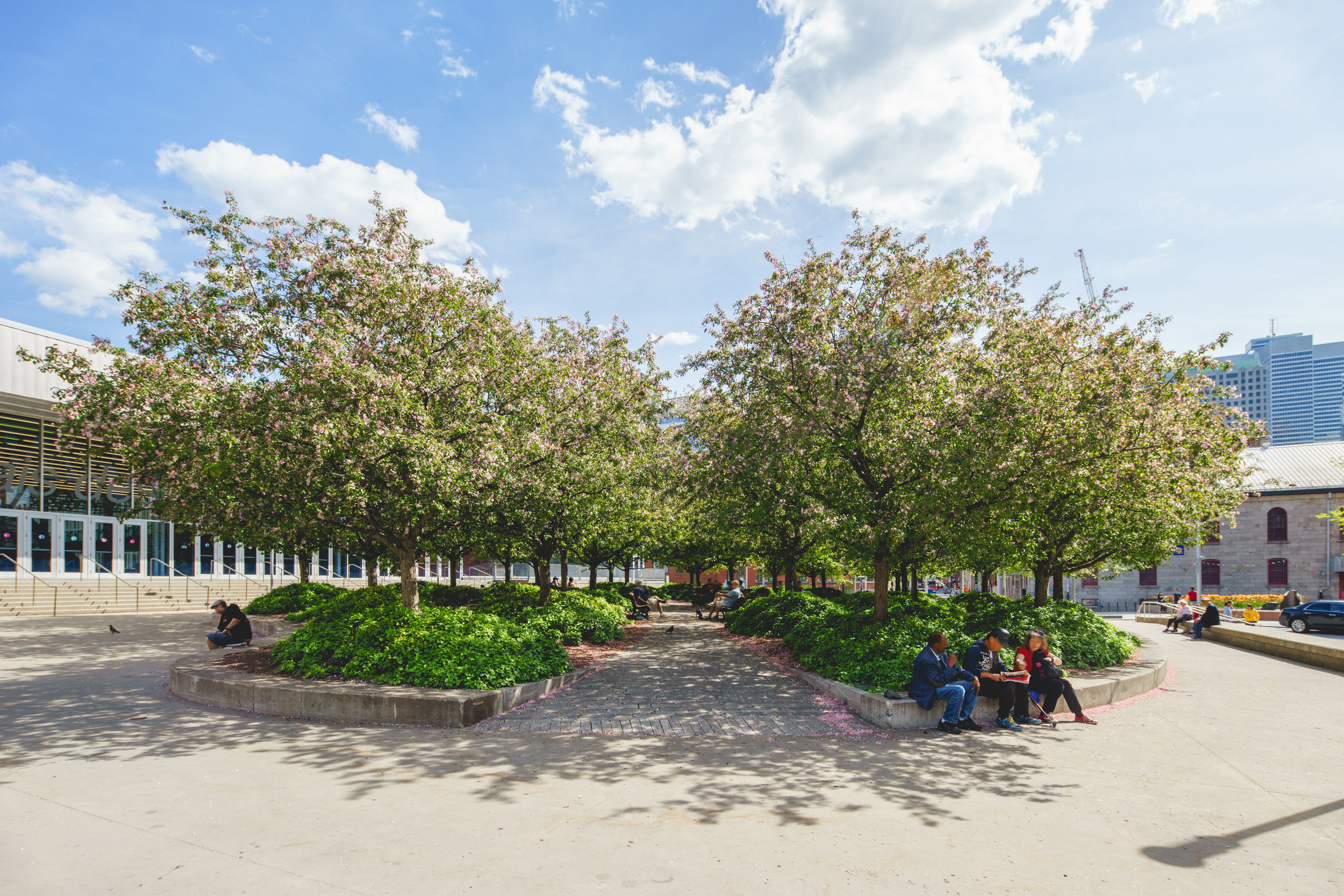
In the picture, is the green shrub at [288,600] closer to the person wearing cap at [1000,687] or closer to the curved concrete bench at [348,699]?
the curved concrete bench at [348,699]

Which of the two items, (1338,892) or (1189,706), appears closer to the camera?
(1338,892)

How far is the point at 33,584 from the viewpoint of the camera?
23875 millimetres

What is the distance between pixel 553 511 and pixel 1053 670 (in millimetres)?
9388

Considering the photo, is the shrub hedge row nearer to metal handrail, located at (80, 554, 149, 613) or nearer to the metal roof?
metal handrail, located at (80, 554, 149, 613)

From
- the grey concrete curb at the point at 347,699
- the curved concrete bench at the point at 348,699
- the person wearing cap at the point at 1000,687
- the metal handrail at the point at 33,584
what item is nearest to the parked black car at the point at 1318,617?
the person wearing cap at the point at 1000,687

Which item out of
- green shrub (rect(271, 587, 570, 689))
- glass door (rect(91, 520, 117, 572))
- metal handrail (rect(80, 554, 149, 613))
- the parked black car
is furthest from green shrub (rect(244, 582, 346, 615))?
the parked black car

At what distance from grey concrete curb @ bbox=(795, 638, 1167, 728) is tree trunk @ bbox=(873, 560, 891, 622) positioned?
74.6 inches

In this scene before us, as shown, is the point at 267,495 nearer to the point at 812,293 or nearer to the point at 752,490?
the point at 752,490

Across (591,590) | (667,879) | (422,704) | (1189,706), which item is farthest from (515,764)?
(591,590)

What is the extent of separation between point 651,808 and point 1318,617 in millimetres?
30918

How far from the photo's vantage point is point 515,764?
6.78m

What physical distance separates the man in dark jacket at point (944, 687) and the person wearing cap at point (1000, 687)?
245 mm

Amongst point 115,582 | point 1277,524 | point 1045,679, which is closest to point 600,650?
point 1045,679

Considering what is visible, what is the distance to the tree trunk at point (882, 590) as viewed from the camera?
12.9 m
